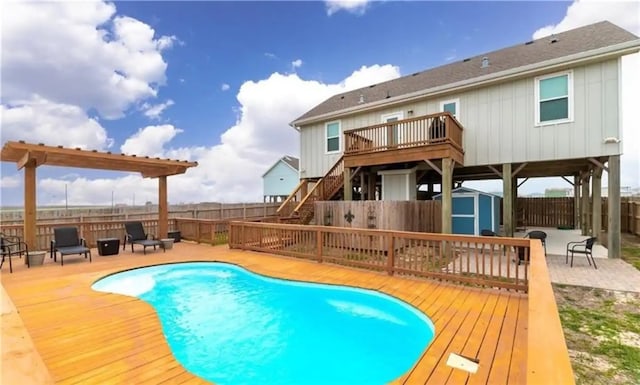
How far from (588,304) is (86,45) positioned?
1385 cm

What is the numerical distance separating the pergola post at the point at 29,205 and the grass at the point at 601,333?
475 inches

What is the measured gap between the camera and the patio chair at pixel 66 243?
815cm

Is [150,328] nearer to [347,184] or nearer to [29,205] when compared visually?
[29,205]

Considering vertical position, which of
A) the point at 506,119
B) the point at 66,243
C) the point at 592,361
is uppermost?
the point at 506,119

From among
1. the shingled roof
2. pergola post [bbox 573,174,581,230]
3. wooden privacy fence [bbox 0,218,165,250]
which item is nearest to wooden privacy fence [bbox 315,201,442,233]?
the shingled roof

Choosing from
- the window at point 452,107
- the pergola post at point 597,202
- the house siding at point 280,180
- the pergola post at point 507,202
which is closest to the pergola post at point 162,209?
the window at point 452,107

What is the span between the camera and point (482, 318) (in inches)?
168

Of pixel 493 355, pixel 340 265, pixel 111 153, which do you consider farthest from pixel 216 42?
pixel 493 355

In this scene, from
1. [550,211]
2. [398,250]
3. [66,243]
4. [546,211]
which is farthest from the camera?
[546,211]

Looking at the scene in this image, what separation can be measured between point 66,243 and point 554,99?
15.3 metres

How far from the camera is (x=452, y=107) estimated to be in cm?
1110

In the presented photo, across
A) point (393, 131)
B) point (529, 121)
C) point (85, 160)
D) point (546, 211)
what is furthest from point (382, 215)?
point (546, 211)

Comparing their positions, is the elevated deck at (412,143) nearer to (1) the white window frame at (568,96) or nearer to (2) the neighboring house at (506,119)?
(2) the neighboring house at (506,119)

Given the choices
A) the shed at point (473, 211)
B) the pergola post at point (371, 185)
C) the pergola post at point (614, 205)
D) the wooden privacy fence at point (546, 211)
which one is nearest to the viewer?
the pergola post at point (614, 205)
